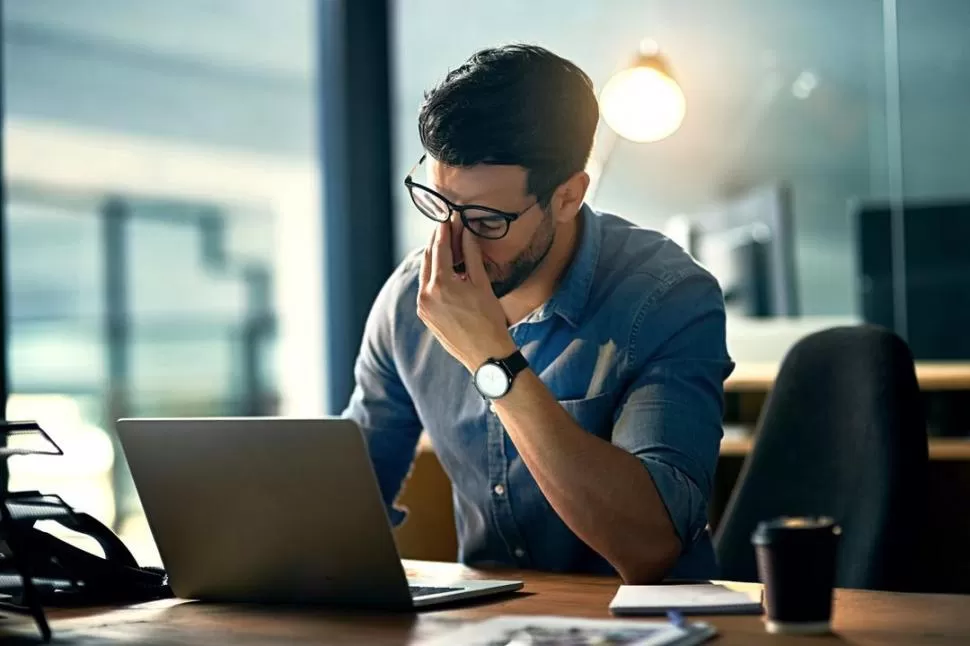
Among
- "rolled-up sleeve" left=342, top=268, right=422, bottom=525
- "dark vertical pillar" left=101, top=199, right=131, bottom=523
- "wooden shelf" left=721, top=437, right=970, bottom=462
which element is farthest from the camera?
"dark vertical pillar" left=101, top=199, right=131, bottom=523

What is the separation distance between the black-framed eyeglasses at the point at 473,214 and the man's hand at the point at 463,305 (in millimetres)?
14

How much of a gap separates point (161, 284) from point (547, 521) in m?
4.01

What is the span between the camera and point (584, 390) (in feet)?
5.84

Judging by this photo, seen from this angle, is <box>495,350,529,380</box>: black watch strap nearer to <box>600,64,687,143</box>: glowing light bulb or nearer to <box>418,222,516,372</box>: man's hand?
<box>418,222,516,372</box>: man's hand

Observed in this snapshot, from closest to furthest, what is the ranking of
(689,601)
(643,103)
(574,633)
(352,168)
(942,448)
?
(574,633)
(689,601)
(942,448)
(643,103)
(352,168)

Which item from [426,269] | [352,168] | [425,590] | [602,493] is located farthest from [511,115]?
[352,168]

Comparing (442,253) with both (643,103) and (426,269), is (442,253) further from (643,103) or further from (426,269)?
(643,103)

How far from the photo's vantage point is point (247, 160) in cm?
628

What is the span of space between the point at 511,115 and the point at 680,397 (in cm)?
44

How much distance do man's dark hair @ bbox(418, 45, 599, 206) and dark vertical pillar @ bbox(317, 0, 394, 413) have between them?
201cm

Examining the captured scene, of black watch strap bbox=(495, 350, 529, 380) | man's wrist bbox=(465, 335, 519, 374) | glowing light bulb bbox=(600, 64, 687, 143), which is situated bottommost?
black watch strap bbox=(495, 350, 529, 380)

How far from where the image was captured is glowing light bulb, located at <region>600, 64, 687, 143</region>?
316 centimetres

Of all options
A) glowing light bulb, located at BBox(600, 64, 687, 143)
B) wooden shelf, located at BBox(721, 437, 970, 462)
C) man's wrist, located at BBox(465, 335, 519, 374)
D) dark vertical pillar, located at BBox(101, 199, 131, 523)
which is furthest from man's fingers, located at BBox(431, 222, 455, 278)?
dark vertical pillar, located at BBox(101, 199, 131, 523)

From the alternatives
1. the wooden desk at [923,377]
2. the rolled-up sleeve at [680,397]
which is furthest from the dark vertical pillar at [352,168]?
the rolled-up sleeve at [680,397]
